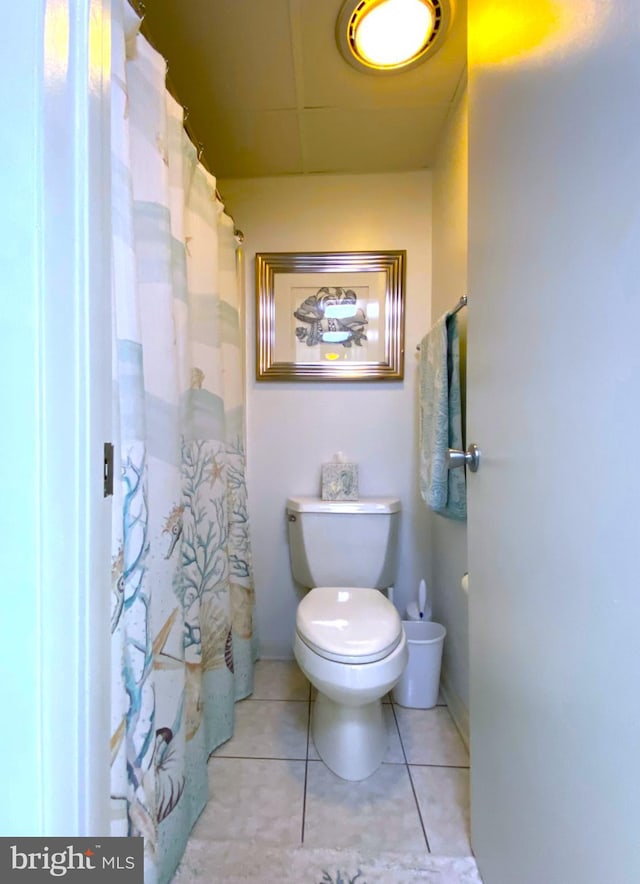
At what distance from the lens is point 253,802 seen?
3.36 ft

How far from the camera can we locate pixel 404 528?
5.47 ft

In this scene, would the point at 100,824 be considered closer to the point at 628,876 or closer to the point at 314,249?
the point at 628,876

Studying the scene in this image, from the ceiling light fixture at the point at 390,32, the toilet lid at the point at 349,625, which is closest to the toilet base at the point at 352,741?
the toilet lid at the point at 349,625

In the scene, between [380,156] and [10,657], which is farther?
[380,156]

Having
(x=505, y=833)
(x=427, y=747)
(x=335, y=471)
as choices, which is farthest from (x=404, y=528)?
(x=505, y=833)

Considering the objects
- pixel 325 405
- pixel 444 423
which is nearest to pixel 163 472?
pixel 444 423

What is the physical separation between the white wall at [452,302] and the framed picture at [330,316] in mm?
212

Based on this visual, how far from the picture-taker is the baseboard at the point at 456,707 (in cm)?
124

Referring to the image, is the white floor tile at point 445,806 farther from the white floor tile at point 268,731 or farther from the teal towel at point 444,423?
the teal towel at point 444,423

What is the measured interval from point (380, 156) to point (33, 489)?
1.75 metres

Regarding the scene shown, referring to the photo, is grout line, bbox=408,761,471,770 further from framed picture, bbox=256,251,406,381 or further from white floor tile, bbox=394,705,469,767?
framed picture, bbox=256,251,406,381

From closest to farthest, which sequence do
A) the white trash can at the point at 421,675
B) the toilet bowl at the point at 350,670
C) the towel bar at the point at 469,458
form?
the towel bar at the point at 469,458
the toilet bowl at the point at 350,670
the white trash can at the point at 421,675

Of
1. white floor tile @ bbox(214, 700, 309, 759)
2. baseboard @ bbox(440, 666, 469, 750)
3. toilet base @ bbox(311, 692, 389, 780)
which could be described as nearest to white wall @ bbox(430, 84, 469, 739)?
baseboard @ bbox(440, 666, 469, 750)

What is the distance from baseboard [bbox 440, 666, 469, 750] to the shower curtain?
754mm
